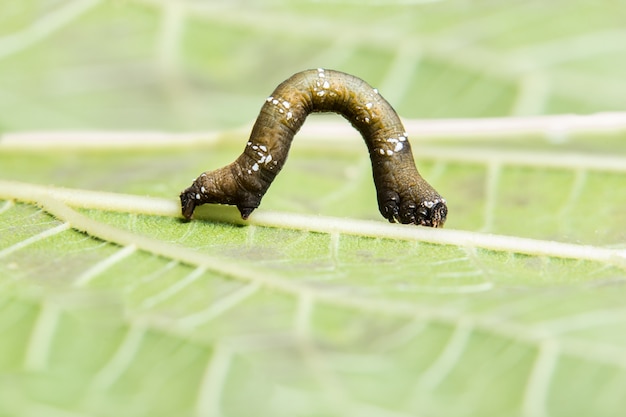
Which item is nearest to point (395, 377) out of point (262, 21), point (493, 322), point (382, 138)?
point (493, 322)

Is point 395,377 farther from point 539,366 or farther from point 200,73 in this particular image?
point 200,73

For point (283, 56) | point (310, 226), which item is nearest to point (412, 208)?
point (310, 226)

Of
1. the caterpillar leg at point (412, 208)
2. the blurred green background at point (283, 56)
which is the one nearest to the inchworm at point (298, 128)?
the caterpillar leg at point (412, 208)

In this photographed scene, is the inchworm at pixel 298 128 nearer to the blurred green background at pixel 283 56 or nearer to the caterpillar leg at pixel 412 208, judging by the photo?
the caterpillar leg at pixel 412 208

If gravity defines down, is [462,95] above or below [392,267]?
above

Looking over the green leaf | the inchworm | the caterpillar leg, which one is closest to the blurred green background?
the green leaf

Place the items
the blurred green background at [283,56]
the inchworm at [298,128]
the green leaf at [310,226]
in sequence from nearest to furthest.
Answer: the green leaf at [310,226] → the inchworm at [298,128] → the blurred green background at [283,56]
